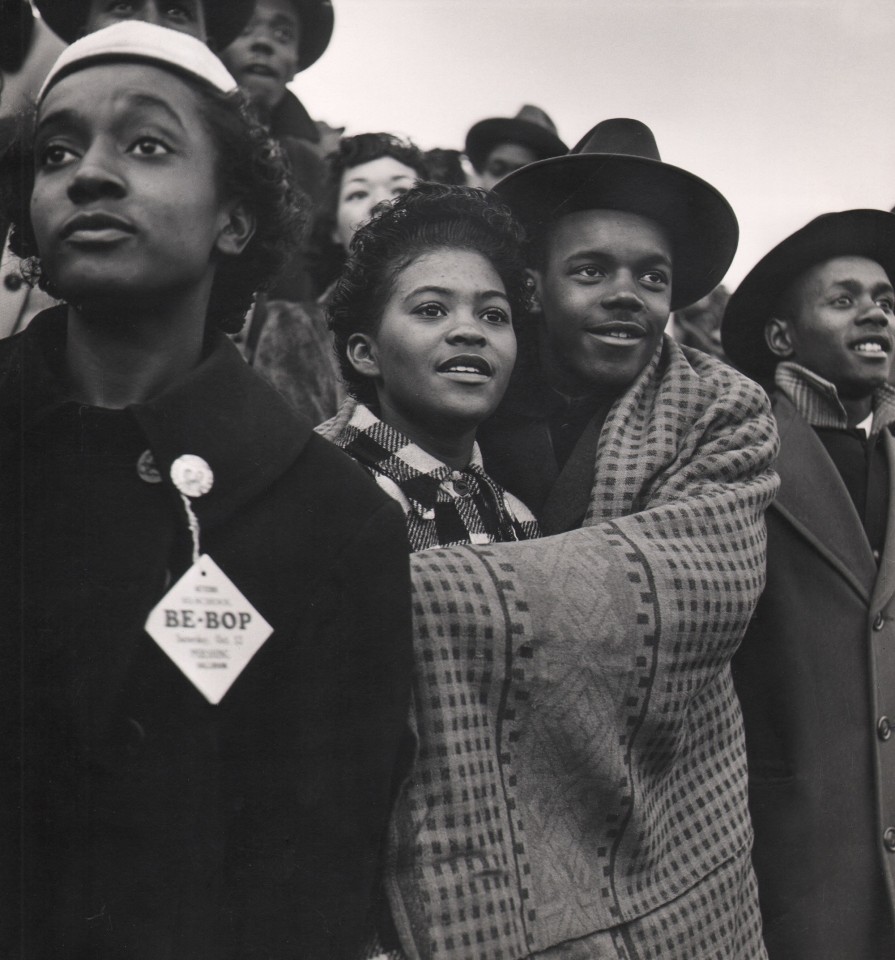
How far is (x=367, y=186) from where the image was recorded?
12.1ft

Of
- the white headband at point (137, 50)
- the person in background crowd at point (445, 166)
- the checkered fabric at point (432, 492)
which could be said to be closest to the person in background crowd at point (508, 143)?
the person in background crowd at point (445, 166)

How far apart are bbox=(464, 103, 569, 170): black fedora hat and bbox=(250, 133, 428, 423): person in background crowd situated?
0.58 metres

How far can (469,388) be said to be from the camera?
84.5 inches

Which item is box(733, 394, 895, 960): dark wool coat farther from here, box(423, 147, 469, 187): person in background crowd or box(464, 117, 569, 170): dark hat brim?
box(464, 117, 569, 170): dark hat brim

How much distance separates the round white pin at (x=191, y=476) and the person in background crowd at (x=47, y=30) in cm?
84

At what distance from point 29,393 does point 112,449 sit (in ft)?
0.55

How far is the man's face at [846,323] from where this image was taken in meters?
2.90

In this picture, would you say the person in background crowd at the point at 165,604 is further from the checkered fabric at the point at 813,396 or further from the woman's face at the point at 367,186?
the woman's face at the point at 367,186

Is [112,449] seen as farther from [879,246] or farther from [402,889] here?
[879,246]

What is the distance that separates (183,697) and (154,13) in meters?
2.21

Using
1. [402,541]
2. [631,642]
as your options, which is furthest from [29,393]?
[631,642]

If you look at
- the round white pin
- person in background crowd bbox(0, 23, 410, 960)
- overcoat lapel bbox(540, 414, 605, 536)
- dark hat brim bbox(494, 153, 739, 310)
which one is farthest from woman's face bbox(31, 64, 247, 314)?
dark hat brim bbox(494, 153, 739, 310)

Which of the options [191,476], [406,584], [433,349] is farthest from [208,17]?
[406,584]

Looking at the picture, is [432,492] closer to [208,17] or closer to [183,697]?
[183,697]
